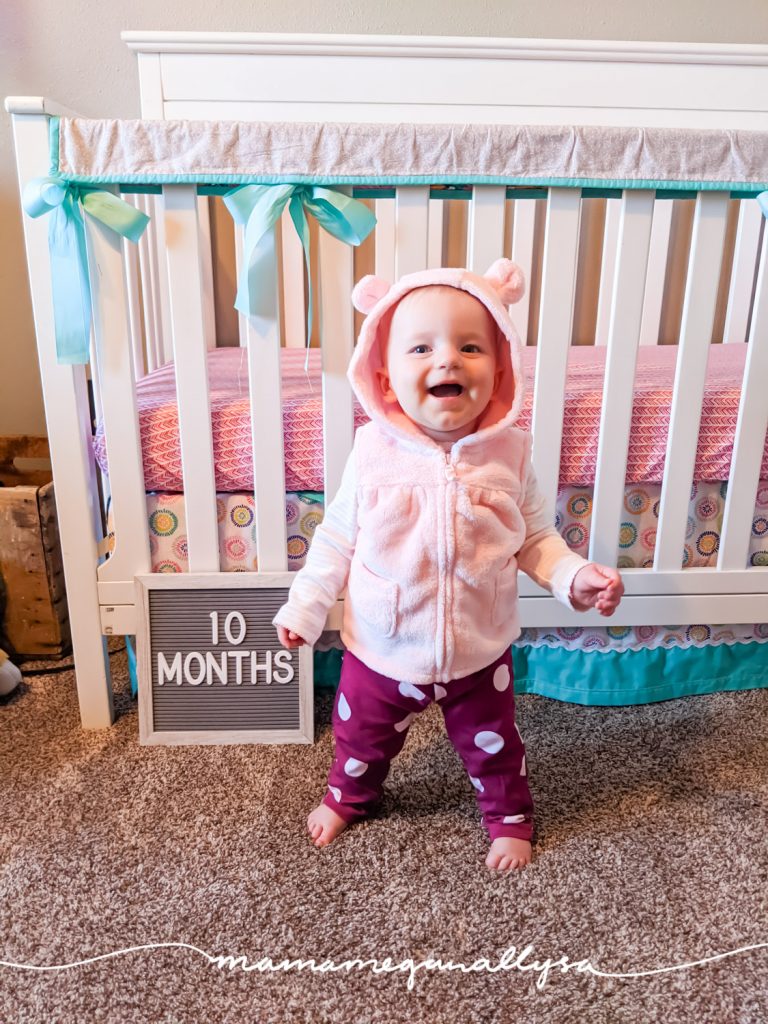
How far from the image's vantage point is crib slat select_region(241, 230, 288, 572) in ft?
3.17

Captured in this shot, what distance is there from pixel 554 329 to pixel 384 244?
772 mm

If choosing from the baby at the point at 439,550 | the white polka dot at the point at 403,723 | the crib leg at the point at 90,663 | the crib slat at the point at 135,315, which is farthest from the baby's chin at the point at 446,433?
the crib slat at the point at 135,315

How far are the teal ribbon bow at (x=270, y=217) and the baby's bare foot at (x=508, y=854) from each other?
0.62 meters

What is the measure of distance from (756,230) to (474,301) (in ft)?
4.27

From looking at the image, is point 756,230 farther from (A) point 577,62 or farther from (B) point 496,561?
(B) point 496,561

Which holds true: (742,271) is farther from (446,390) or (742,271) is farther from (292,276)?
(446,390)

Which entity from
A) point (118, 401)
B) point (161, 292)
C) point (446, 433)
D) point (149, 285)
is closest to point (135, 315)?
point (149, 285)

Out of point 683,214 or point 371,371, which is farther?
point 683,214

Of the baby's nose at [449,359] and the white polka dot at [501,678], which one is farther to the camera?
the white polka dot at [501,678]

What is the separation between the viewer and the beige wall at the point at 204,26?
63.1 inches

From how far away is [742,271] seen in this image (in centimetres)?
176

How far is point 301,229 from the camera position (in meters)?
0.95

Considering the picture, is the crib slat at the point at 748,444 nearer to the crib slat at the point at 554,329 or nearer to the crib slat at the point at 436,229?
the crib slat at the point at 554,329

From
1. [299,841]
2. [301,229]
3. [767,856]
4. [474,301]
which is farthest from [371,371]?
[767,856]
